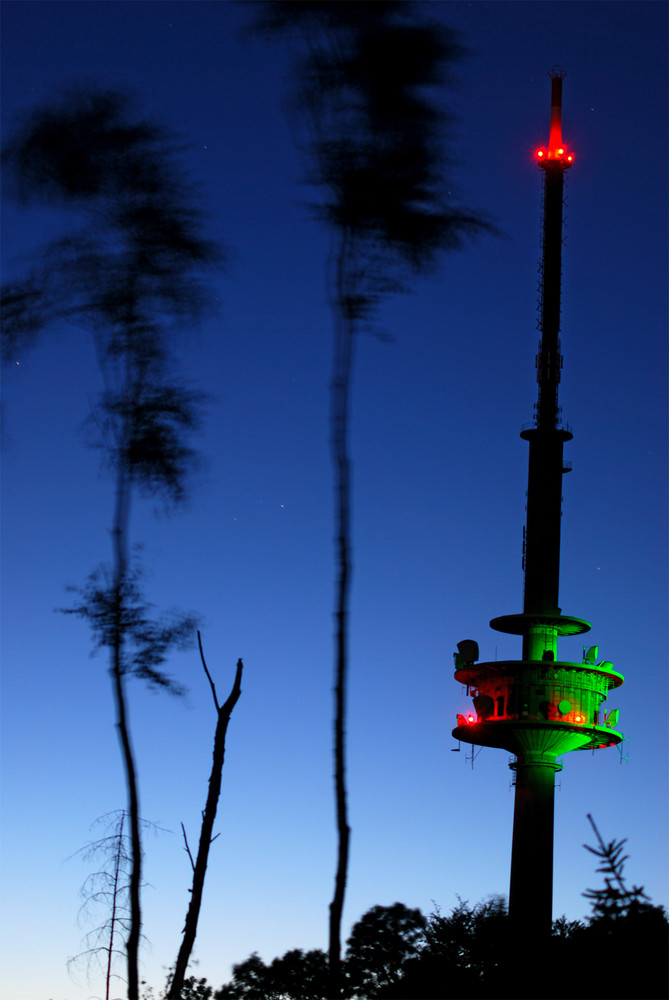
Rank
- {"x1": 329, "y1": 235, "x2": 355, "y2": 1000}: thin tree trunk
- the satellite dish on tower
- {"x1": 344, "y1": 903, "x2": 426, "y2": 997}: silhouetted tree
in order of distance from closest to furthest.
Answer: {"x1": 329, "y1": 235, "x2": 355, "y2": 1000}: thin tree trunk → {"x1": 344, "y1": 903, "x2": 426, "y2": 997}: silhouetted tree → the satellite dish on tower

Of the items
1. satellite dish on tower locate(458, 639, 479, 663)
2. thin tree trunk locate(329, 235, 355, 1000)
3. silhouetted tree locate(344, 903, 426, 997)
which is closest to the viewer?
thin tree trunk locate(329, 235, 355, 1000)

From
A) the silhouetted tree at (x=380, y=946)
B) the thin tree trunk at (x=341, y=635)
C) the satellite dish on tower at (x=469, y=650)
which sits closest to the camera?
the thin tree trunk at (x=341, y=635)

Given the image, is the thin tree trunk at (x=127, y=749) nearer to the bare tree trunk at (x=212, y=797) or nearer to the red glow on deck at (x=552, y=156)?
the bare tree trunk at (x=212, y=797)

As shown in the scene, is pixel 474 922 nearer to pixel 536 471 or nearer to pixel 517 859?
pixel 517 859

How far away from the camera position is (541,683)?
78250 millimetres

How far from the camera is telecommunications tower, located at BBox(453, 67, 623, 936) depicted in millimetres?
75812

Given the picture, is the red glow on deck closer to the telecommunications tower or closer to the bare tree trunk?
the telecommunications tower

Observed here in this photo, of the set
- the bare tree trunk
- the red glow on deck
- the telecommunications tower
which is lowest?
the bare tree trunk

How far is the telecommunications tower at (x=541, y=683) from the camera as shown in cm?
7581

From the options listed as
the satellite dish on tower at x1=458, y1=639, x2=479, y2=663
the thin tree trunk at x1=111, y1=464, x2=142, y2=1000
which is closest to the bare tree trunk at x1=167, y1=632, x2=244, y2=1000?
the thin tree trunk at x1=111, y1=464, x2=142, y2=1000

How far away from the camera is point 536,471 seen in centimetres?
8294

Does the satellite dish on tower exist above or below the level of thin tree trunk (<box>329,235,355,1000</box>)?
above

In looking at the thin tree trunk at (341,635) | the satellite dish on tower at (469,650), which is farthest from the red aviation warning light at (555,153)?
the thin tree trunk at (341,635)

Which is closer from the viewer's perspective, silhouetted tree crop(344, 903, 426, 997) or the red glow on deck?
silhouetted tree crop(344, 903, 426, 997)
